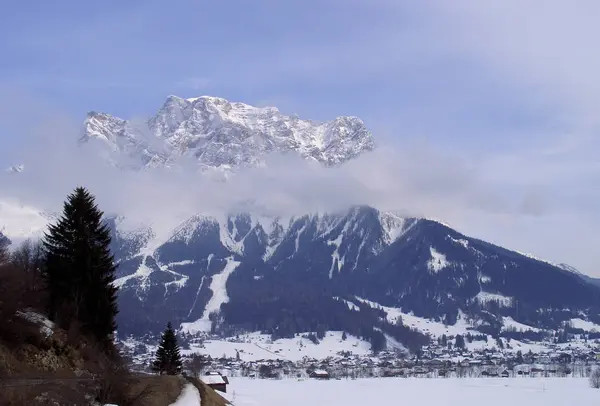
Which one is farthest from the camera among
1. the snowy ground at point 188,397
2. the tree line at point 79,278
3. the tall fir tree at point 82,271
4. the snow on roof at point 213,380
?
the snow on roof at point 213,380

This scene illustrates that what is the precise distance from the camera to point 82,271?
162ft

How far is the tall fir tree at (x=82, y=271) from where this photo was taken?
1918 inches

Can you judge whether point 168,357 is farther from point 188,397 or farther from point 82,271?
point 188,397

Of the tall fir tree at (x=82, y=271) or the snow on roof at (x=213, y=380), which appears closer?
the tall fir tree at (x=82, y=271)

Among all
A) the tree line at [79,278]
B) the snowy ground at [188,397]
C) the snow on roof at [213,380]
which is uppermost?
the tree line at [79,278]

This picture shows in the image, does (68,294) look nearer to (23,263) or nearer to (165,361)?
(23,263)

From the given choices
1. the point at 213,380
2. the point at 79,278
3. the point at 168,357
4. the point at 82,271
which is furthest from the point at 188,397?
the point at 213,380

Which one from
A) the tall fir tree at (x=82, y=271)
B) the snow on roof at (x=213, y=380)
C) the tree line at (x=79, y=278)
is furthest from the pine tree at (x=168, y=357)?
the tall fir tree at (x=82, y=271)

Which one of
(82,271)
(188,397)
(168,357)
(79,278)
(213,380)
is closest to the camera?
(188,397)

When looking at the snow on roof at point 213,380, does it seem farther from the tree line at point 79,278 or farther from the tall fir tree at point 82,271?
the tall fir tree at point 82,271

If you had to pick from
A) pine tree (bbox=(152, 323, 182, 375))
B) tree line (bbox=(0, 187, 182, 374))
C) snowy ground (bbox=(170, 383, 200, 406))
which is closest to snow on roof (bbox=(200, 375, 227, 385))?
pine tree (bbox=(152, 323, 182, 375))

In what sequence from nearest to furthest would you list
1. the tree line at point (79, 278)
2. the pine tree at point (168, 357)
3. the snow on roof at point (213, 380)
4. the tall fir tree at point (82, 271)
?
1. the tree line at point (79, 278)
2. the tall fir tree at point (82, 271)
3. the pine tree at point (168, 357)
4. the snow on roof at point (213, 380)

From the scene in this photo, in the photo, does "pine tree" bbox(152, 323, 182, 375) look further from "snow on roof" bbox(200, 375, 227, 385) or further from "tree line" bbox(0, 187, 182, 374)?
"tree line" bbox(0, 187, 182, 374)

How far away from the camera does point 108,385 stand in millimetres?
30062
